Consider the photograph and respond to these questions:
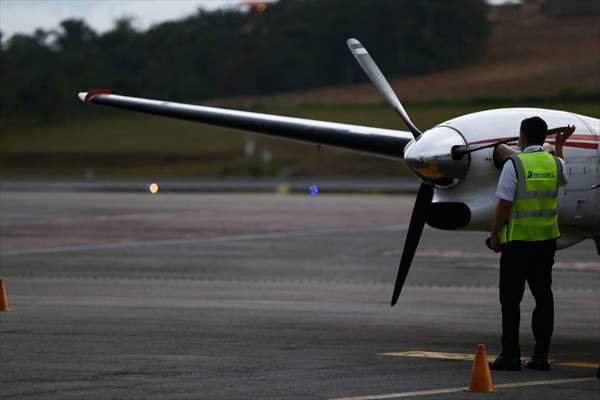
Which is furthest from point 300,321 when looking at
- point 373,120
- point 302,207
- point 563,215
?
point 373,120

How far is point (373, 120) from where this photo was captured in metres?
80.6

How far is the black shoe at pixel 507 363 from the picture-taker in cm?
1168

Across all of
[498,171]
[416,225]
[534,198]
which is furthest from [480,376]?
[416,225]

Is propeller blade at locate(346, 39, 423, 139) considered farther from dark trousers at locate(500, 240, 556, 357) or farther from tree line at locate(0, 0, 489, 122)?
tree line at locate(0, 0, 489, 122)

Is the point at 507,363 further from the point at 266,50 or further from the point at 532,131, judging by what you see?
the point at 266,50

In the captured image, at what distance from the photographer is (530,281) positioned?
39.7ft

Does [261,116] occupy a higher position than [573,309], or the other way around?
[261,116]

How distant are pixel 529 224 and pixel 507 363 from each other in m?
1.24

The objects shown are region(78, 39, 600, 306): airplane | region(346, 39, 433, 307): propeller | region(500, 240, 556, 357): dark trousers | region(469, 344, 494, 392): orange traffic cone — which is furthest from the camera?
region(346, 39, 433, 307): propeller

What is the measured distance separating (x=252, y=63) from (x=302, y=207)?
240 feet

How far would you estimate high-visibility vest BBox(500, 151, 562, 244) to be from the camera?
11930 millimetres

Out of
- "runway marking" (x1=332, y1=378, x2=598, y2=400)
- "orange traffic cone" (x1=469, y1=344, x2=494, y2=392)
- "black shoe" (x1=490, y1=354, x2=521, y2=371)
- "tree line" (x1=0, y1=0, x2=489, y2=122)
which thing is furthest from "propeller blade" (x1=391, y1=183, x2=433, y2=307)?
"tree line" (x1=0, y1=0, x2=489, y2=122)

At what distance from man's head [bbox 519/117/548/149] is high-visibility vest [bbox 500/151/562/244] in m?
0.11

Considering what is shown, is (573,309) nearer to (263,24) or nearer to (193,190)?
(193,190)
